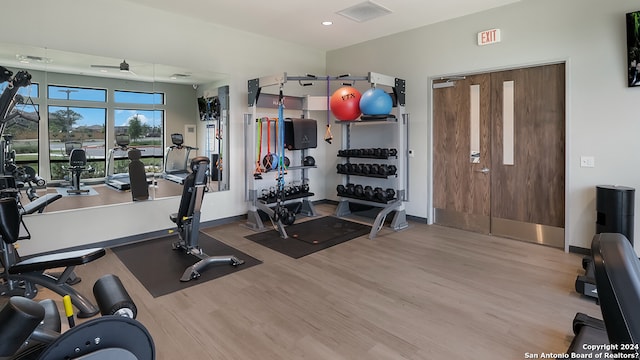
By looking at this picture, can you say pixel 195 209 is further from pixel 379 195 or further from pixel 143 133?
pixel 379 195

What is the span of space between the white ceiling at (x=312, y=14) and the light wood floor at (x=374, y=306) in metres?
3.05

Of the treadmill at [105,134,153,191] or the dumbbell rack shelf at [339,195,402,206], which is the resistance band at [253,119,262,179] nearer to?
the dumbbell rack shelf at [339,195,402,206]

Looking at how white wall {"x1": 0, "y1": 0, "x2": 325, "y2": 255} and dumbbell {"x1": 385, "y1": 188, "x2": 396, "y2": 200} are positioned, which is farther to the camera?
dumbbell {"x1": 385, "y1": 188, "x2": 396, "y2": 200}

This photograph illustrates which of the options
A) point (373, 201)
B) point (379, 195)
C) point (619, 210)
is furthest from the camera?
point (373, 201)

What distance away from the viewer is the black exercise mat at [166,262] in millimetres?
3328

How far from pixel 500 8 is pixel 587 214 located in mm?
2742

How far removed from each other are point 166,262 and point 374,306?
232cm

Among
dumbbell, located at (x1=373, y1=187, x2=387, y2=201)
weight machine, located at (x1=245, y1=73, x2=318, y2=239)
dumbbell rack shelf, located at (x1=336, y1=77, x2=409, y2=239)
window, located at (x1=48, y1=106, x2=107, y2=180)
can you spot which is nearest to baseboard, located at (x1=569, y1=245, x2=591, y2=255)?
dumbbell rack shelf, located at (x1=336, y1=77, x2=409, y2=239)

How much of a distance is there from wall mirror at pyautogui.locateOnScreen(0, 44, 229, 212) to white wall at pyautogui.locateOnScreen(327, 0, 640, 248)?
3.70m

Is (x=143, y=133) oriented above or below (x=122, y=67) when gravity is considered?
below

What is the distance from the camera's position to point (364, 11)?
4.71 metres

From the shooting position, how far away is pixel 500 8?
181 inches

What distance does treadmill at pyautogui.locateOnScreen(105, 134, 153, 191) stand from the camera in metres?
4.47

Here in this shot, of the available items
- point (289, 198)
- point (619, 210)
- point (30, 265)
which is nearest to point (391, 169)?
point (289, 198)
